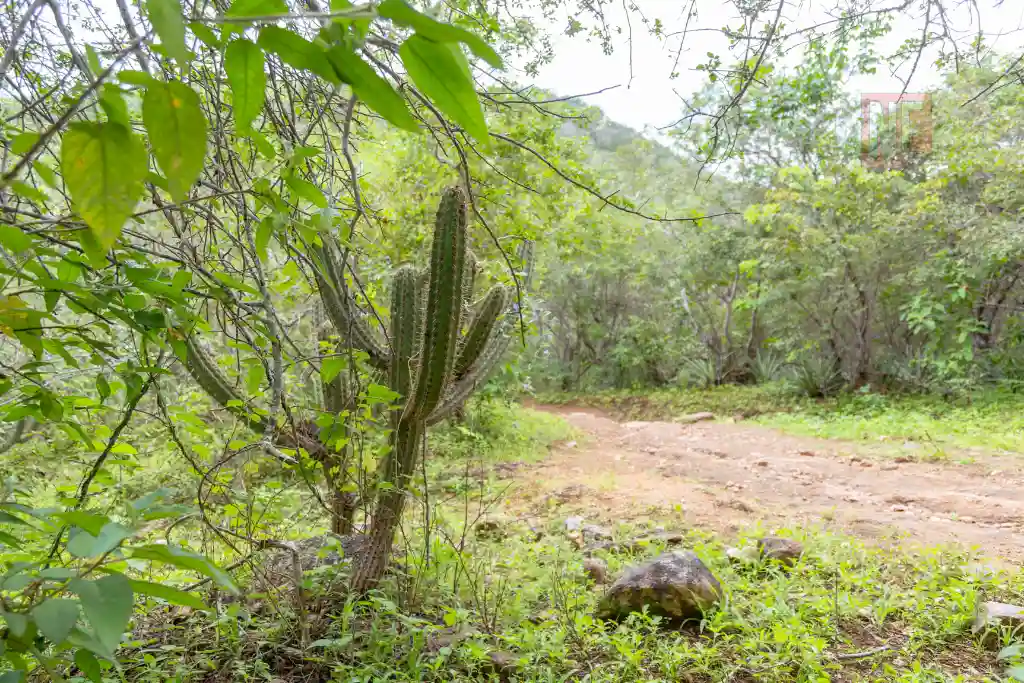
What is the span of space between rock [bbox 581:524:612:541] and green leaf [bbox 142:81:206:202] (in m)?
3.56

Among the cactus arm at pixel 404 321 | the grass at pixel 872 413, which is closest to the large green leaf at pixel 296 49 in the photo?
the cactus arm at pixel 404 321

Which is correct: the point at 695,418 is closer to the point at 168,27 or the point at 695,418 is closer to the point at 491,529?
the point at 491,529

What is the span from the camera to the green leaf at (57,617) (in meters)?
0.43

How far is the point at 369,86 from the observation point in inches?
16.5

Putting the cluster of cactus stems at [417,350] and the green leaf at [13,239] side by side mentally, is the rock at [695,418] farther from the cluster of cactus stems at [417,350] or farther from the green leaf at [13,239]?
the green leaf at [13,239]

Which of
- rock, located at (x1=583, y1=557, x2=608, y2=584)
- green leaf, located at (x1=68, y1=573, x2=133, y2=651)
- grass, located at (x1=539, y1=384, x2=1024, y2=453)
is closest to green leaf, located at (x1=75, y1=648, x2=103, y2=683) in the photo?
green leaf, located at (x1=68, y1=573, x2=133, y2=651)

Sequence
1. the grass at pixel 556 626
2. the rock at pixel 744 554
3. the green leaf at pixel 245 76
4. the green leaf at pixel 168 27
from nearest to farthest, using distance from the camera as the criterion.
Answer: the green leaf at pixel 168 27, the green leaf at pixel 245 76, the grass at pixel 556 626, the rock at pixel 744 554

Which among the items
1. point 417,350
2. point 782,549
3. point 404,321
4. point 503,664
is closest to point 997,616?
point 782,549

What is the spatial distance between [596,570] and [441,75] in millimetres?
2983

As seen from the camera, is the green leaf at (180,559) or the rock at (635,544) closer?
the green leaf at (180,559)

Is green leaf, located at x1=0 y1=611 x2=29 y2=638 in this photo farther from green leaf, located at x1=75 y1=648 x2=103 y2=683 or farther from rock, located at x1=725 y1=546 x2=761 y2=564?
rock, located at x1=725 y1=546 x2=761 y2=564

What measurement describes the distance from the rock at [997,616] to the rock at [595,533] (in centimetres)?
181

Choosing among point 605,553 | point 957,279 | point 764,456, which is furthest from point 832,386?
point 605,553

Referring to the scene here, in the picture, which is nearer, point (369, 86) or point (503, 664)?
point (369, 86)
